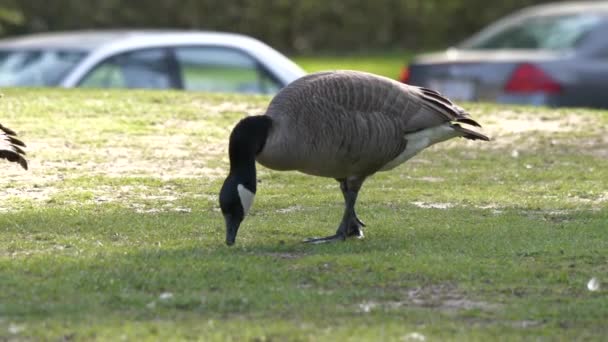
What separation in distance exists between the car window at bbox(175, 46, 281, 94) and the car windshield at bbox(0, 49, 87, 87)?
124 centimetres

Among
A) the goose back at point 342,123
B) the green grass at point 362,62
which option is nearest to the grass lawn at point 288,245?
the goose back at point 342,123

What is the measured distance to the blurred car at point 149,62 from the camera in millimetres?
13492

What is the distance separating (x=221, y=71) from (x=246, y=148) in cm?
746

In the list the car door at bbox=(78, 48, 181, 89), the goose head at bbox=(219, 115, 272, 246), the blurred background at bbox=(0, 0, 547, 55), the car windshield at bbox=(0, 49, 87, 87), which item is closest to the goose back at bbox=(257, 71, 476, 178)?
the goose head at bbox=(219, 115, 272, 246)

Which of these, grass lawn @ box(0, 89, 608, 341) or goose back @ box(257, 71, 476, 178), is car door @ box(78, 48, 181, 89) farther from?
goose back @ box(257, 71, 476, 178)

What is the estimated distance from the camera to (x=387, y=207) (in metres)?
8.43

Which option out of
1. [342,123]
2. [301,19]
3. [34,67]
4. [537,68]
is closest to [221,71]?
[34,67]

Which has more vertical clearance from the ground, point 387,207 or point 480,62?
point 480,62

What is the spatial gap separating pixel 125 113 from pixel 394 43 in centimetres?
1553

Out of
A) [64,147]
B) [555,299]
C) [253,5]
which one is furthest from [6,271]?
[253,5]

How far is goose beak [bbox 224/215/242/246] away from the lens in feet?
22.2

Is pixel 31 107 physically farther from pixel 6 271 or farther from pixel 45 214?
pixel 6 271

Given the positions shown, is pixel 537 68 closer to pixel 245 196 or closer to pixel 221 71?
pixel 221 71

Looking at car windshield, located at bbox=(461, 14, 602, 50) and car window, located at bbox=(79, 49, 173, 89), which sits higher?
car windshield, located at bbox=(461, 14, 602, 50)
